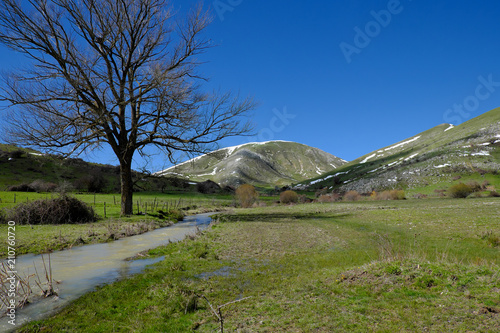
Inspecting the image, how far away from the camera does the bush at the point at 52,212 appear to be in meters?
21.3

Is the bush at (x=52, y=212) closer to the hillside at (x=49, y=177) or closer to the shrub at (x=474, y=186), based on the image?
the hillside at (x=49, y=177)

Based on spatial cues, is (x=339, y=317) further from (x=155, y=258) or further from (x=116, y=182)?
(x=116, y=182)

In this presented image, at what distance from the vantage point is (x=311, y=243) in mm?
15453

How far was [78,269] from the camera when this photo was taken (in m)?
10.7

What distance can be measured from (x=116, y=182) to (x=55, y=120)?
69264 millimetres

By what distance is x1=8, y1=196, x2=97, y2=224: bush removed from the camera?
69.9ft

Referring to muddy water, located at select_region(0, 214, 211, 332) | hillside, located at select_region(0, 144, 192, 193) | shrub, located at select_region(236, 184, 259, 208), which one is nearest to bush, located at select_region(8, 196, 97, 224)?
muddy water, located at select_region(0, 214, 211, 332)

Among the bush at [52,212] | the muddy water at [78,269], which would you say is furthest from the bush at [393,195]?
the bush at [52,212]

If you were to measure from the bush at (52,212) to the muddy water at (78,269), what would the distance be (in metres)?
9.50

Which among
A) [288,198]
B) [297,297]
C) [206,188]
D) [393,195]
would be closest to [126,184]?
[297,297]

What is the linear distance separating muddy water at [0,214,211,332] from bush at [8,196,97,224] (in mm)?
9499

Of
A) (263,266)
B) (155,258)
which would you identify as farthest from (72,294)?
(263,266)

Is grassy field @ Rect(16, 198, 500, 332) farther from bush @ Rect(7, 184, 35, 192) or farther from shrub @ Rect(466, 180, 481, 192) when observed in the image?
bush @ Rect(7, 184, 35, 192)

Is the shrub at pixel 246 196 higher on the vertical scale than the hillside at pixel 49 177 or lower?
lower
